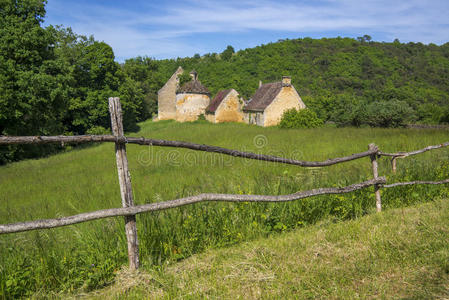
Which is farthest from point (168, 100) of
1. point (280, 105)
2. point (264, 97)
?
point (280, 105)

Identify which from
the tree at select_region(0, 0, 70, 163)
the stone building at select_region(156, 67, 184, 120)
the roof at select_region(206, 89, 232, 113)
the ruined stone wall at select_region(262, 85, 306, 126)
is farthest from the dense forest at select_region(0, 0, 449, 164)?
the roof at select_region(206, 89, 232, 113)

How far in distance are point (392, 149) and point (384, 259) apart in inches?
374

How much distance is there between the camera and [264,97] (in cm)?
3800

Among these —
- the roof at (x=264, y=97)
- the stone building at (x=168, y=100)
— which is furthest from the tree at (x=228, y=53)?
the roof at (x=264, y=97)

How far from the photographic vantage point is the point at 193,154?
46.8 feet

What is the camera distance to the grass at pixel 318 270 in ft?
9.68

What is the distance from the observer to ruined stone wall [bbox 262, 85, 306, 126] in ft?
116

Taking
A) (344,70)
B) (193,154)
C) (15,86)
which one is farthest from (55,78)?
(344,70)

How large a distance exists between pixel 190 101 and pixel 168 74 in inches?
1384

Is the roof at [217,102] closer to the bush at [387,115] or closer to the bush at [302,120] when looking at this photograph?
the bush at [302,120]

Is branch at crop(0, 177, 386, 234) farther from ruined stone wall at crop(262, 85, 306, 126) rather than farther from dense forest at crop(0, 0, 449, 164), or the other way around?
ruined stone wall at crop(262, 85, 306, 126)

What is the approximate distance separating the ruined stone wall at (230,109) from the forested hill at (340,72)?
39.1 feet

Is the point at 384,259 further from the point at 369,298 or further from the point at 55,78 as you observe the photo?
the point at 55,78

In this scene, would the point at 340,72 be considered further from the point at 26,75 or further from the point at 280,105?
the point at 26,75
